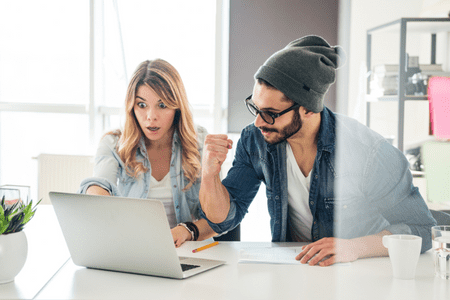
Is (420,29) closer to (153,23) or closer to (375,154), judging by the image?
(375,154)

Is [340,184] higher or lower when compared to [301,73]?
lower

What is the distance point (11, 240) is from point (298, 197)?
825 millimetres

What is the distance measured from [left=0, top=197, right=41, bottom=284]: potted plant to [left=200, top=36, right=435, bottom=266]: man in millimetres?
525

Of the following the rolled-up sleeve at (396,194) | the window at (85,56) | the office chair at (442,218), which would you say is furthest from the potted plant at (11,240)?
the window at (85,56)

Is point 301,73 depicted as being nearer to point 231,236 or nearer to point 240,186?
point 240,186

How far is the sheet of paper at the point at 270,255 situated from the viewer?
104 centimetres

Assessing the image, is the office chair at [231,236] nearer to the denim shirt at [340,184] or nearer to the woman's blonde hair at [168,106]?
the denim shirt at [340,184]

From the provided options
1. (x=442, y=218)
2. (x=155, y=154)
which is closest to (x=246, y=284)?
(x=442, y=218)

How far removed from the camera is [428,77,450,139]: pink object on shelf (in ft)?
6.90

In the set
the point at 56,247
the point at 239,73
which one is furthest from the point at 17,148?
the point at 56,247

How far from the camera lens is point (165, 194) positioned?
159 centimetres

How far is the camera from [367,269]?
100 centimetres

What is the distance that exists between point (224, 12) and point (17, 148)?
1.86m

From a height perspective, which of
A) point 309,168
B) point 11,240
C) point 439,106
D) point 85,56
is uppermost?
point 85,56
